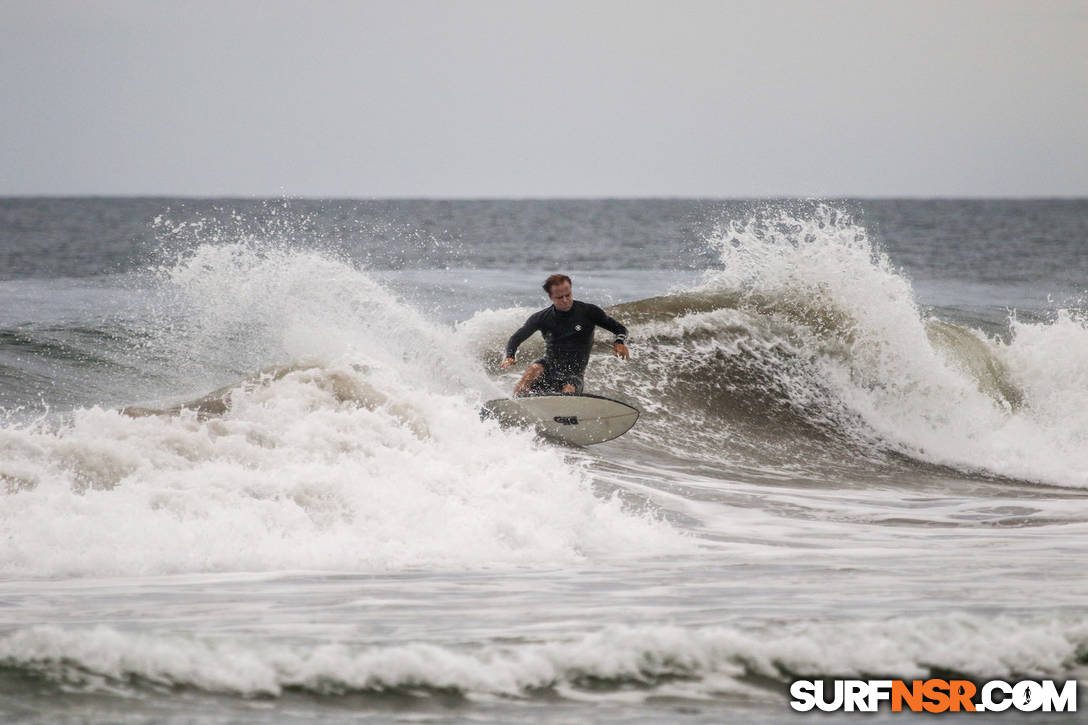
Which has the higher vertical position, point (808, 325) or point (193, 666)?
point (808, 325)

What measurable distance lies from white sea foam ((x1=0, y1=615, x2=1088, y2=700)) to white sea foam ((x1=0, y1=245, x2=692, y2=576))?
1535 millimetres

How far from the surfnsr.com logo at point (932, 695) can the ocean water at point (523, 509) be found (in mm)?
90

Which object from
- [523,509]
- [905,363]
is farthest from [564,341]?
[905,363]

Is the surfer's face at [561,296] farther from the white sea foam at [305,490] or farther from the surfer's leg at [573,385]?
the white sea foam at [305,490]

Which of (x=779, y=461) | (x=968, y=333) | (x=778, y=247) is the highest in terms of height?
(x=778, y=247)

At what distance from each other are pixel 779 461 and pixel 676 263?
92.8 feet

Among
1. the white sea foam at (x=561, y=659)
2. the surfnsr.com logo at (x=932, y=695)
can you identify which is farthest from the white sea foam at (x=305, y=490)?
the surfnsr.com logo at (x=932, y=695)

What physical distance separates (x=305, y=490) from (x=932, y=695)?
453cm

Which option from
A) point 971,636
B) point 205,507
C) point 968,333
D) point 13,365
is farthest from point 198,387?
point 968,333

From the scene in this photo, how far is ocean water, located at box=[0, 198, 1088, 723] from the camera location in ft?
17.3

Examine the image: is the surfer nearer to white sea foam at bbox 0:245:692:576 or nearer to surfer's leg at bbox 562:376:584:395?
surfer's leg at bbox 562:376:584:395

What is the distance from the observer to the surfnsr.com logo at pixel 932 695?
16.3 feet

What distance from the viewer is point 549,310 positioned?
11602 mm

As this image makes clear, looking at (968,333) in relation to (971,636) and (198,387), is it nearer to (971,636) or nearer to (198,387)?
(198,387)
